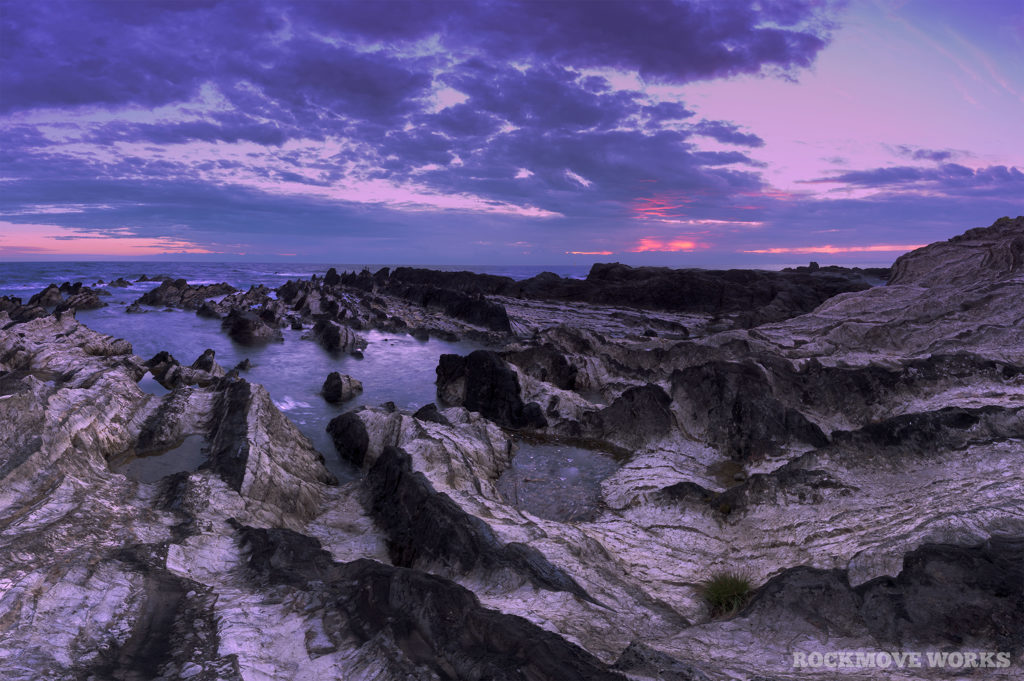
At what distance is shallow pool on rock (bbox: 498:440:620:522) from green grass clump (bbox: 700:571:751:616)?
4.66m

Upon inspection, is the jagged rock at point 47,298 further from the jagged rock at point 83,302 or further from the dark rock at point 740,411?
the dark rock at point 740,411

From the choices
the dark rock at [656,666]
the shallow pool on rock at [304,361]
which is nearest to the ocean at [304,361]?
the shallow pool on rock at [304,361]

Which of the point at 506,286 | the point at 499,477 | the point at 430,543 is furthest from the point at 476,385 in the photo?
the point at 506,286

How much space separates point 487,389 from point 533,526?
12.4 m

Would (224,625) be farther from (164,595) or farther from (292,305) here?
(292,305)

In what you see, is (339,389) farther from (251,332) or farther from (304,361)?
(251,332)

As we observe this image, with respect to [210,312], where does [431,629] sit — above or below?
below

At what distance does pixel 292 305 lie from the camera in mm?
61812

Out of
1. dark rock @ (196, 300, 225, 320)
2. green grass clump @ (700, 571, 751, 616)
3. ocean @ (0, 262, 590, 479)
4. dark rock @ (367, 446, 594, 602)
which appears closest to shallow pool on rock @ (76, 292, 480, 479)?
ocean @ (0, 262, 590, 479)

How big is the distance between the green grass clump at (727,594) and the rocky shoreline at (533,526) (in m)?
0.19

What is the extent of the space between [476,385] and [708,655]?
17452mm

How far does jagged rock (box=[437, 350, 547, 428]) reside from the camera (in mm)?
20375

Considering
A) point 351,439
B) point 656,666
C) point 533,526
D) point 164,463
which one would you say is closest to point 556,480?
point 533,526

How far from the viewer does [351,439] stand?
1683cm
